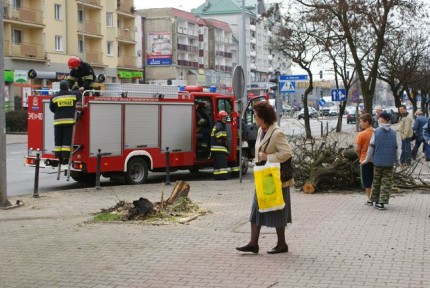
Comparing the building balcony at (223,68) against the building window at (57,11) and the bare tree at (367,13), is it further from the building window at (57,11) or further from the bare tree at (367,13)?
A: the bare tree at (367,13)

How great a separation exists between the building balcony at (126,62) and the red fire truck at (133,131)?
4746 cm

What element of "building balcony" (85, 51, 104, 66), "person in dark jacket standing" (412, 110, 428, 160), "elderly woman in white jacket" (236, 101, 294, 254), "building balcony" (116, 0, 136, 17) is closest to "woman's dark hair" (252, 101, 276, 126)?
"elderly woman in white jacket" (236, 101, 294, 254)

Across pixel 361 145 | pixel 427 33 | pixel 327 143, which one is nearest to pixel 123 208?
pixel 361 145

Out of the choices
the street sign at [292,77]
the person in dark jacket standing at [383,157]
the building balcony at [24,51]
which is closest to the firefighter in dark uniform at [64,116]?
the person in dark jacket standing at [383,157]

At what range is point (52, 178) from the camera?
56.4 ft

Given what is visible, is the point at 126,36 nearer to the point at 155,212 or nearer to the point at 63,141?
the point at 63,141

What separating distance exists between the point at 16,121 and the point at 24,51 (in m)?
7.43

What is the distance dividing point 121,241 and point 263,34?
131 metres

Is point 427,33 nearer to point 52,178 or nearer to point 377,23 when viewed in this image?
point 377,23

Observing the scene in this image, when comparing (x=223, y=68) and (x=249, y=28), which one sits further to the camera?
(x=249, y=28)

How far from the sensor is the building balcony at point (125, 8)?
208 ft

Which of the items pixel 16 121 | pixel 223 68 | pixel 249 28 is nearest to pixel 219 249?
pixel 16 121

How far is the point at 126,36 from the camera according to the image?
64.7 metres

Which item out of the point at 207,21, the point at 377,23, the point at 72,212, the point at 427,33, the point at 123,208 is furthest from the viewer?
the point at 207,21
